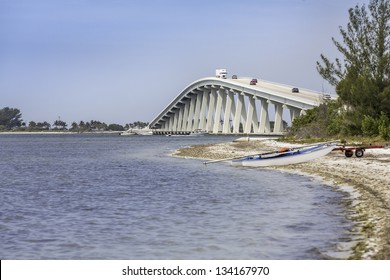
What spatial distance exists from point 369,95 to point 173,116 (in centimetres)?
14430

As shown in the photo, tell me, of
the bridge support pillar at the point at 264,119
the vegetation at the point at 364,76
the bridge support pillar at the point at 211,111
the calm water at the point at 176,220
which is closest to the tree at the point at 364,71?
the vegetation at the point at 364,76

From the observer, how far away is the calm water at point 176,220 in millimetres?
11414

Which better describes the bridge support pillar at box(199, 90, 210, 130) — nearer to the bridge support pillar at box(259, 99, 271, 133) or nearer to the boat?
the bridge support pillar at box(259, 99, 271, 133)

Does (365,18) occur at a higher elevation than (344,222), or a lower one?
higher

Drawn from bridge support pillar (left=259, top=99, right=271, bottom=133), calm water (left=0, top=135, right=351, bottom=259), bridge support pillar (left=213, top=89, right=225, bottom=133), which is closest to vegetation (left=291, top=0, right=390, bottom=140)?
calm water (left=0, top=135, right=351, bottom=259)

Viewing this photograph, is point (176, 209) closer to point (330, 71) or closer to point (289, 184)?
point (289, 184)

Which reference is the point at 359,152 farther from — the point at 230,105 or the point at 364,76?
the point at 230,105

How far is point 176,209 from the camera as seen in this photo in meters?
17.5

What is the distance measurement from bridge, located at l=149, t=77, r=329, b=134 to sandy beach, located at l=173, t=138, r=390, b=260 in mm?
63407

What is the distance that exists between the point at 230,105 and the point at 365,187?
123 metres

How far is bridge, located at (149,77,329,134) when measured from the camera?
114 meters

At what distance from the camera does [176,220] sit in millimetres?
15234

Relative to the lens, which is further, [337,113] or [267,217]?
[337,113]
